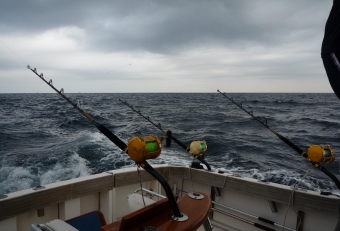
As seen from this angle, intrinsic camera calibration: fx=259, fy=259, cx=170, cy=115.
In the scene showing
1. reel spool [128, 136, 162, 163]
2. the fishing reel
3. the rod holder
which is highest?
reel spool [128, 136, 162, 163]

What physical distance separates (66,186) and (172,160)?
489 centimetres

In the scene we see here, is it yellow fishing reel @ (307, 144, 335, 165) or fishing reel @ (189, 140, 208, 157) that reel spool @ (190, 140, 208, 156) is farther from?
yellow fishing reel @ (307, 144, 335, 165)

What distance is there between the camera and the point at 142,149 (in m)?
1.38

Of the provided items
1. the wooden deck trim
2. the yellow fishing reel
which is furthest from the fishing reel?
the yellow fishing reel

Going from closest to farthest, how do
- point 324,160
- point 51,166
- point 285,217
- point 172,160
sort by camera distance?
point 324,160 < point 285,217 < point 51,166 < point 172,160

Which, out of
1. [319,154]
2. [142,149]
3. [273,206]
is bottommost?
[273,206]

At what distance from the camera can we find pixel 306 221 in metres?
2.51

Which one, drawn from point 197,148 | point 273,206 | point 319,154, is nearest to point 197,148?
point 197,148

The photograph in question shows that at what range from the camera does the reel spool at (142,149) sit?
54.5 inches

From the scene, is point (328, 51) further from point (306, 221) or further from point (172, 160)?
point (172, 160)

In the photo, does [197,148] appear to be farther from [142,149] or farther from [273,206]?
[142,149]

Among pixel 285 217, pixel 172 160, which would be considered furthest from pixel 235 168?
pixel 285 217

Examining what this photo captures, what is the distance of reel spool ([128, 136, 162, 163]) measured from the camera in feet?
4.54

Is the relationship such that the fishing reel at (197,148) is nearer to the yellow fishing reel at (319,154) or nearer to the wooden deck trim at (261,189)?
the wooden deck trim at (261,189)
